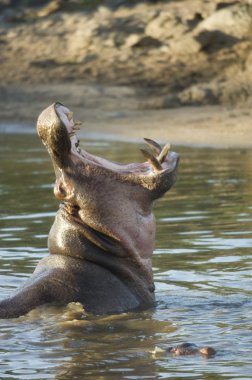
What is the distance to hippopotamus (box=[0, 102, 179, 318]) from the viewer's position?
649cm

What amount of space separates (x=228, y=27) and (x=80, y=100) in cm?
269

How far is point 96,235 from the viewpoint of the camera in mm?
6613

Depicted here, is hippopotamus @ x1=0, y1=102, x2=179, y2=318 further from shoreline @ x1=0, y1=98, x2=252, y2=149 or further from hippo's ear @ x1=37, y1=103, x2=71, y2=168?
shoreline @ x1=0, y1=98, x2=252, y2=149

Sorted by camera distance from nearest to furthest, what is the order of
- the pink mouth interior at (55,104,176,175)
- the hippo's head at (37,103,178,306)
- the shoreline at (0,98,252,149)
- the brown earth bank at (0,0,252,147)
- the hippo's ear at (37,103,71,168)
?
the hippo's ear at (37,103,71,168), the pink mouth interior at (55,104,176,175), the hippo's head at (37,103,178,306), the shoreline at (0,98,252,149), the brown earth bank at (0,0,252,147)

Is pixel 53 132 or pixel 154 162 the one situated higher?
pixel 53 132

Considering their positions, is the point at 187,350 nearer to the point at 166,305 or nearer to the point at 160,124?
the point at 166,305

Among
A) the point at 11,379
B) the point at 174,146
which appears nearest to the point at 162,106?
the point at 174,146

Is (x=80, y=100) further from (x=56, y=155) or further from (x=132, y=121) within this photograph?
(x=56, y=155)

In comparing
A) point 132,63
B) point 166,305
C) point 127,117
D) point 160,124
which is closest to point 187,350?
point 166,305

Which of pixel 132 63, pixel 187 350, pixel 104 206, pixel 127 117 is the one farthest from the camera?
pixel 132 63

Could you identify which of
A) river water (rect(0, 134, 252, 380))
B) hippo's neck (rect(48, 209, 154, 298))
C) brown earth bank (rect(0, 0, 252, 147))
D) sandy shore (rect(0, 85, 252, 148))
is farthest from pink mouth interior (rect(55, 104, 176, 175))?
brown earth bank (rect(0, 0, 252, 147))

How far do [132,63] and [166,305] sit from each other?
14641mm

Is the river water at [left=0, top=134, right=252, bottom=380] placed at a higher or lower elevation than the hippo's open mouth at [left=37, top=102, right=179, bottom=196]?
lower

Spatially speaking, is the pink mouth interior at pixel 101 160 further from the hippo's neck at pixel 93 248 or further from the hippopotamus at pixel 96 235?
the hippo's neck at pixel 93 248
